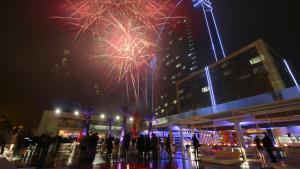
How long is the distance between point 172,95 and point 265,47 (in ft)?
184

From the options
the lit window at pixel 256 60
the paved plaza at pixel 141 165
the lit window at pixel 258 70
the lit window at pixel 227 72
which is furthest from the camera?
the lit window at pixel 227 72

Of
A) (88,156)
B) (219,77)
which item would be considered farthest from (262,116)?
(219,77)

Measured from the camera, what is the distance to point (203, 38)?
82.9 metres

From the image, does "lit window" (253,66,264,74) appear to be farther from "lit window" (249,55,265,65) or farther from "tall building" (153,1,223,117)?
"tall building" (153,1,223,117)

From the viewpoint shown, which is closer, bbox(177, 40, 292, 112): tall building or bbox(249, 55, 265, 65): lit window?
bbox(177, 40, 292, 112): tall building

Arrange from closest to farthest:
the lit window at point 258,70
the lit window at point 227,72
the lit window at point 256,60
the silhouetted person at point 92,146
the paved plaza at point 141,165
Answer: the paved plaza at point 141,165 → the silhouetted person at point 92,146 → the lit window at point 258,70 → the lit window at point 256,60 → the lit window at point 227,72

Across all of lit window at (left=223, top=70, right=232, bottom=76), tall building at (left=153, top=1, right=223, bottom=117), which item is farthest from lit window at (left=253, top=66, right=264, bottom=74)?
tall building at (left=153, top=1, right=223, bottom=117)

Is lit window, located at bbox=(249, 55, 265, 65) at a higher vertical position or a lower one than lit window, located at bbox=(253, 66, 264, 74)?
higher

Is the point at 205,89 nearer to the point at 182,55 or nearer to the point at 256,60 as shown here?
the point at 256,60

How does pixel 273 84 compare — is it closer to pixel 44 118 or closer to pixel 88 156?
pixel 88 156

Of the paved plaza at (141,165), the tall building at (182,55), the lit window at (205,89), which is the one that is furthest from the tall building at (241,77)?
the paved plaza at (141,165)

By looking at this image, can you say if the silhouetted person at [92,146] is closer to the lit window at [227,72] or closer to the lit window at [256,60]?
the lit window at [256,60]

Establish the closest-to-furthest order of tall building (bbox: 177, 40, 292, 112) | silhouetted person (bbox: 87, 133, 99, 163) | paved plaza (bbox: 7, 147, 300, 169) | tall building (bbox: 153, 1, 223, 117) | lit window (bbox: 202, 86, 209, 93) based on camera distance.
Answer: paved plaza (bbox: 7, 147, 300, 169) → silhouetted person (bbox: 87, 133, 99, 163) → tall building (bbox: 177, 40, 292, 112) → lit window (bbox: 202, 86, 209, 93) → tall building (bbox: 153, 1, 223, 117)

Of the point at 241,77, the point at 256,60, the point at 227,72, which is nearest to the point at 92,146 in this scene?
the point at 241,77
